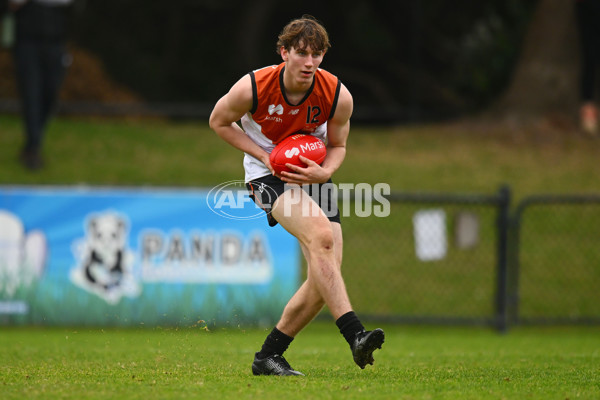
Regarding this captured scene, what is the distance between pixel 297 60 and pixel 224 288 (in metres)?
4.73

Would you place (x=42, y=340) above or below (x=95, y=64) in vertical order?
below

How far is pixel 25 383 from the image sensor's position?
475 cm

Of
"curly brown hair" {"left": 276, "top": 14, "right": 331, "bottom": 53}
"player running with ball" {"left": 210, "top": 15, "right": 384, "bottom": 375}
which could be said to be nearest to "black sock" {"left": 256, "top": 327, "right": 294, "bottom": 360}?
"player running with ball" {"left": 210, "top": 15, "right": 384, "bottom": 375}

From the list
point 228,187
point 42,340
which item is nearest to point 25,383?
point 42,340

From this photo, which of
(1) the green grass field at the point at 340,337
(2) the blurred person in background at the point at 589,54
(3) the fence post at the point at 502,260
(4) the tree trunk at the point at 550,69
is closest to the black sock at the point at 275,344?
(1) the green grass field at the point at 340,337

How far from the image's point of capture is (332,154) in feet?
18.0

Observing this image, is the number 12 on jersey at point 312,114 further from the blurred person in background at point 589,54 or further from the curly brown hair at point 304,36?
the blurred person in background at point 589,54

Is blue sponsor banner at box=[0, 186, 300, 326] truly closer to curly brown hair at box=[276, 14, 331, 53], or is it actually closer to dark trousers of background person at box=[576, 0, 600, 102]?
dark trousers of background person at box=[576, 0, 600, 102]

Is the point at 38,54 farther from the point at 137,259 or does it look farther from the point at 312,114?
the point at 312,114

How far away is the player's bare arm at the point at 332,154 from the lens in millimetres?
5160

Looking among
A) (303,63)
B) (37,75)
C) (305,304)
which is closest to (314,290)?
(305,304)

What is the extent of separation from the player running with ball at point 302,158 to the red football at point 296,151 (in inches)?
2.0

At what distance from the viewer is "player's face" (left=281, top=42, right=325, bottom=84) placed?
5.07 meters

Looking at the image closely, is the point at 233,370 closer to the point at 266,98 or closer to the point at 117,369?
the point at 117,369
